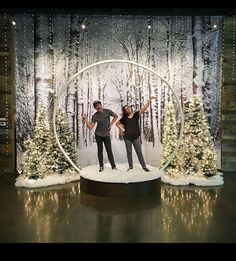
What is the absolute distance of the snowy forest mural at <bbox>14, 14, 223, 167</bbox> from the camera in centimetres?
802

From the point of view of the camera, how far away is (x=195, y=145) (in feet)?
24.2

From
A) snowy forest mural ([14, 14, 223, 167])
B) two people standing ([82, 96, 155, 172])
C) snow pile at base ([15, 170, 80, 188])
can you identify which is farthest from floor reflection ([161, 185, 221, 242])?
snowy forest mural ([14, 14, 223, 167])

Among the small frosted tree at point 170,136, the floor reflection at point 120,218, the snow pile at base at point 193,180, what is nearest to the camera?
the floor reflection at point 120,218

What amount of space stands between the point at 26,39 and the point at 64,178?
2849 millimetres

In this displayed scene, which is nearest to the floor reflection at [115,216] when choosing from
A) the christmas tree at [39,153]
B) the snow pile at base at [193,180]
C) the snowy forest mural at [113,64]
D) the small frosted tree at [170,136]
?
the snow pile at base at [193,180]

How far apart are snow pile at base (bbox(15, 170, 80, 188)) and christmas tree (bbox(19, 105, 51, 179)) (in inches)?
3.5

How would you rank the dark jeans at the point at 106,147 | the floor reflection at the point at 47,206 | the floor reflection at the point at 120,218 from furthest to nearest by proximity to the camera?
the dark jeans at the point at 106,147, the floor reflection at the point at 47,206, the floor reflection at the point at 120,218

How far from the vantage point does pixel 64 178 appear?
24.1ft

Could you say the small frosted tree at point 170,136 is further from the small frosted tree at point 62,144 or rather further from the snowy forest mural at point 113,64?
the small frosted tree at point 62,144

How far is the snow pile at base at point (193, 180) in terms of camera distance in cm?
714

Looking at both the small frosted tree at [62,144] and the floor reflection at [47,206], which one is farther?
the small frosted tree at [62,144]

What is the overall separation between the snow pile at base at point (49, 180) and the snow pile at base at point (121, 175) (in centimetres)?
67

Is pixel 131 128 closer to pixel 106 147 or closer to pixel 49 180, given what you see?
pixel 106 147

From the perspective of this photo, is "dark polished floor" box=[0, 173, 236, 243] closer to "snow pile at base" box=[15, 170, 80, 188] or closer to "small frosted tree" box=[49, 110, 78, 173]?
"snow pile at base" box=[15, 170, 80, 188]
